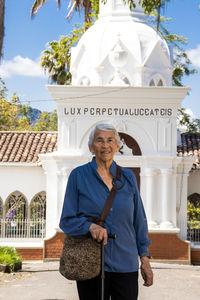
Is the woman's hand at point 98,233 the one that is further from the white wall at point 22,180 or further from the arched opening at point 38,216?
the white wall at point 22,180

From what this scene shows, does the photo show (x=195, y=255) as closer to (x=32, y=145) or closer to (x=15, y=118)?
(x=32, y=145)

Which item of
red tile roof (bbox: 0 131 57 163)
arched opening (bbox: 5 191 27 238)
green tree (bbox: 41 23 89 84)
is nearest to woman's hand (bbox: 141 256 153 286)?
arched opening (bbox: 5 191 27 238)

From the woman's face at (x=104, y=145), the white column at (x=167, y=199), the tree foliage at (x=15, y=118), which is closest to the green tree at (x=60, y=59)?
the tree foliage at (x=15, y=118)

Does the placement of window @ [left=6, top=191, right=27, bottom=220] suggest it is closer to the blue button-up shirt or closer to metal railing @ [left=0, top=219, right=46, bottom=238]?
metal railing @ [left=0, top=219, right=46, bottom=238]

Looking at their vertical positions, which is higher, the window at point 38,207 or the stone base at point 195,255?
the window at point 38,207

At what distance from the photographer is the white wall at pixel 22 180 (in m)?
18.7

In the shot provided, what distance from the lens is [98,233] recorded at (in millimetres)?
4094

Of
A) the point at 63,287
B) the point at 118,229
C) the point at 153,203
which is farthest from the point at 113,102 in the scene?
the point at 118,229

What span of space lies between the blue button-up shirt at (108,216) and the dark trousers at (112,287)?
0.06m

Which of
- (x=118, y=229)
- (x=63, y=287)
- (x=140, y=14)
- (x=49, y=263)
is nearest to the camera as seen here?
(x=118, y=229)

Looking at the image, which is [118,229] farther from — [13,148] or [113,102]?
[13,148]

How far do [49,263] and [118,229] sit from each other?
1282 cm

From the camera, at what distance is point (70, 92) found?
1677 cm

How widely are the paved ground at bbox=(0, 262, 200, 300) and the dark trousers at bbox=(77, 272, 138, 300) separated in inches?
224
